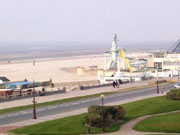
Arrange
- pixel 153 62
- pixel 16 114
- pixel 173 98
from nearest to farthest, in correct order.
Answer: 1. pixel 16 114
2. pixel 173 98
3. pixel 153 62

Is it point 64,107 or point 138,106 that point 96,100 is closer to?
point 64,107

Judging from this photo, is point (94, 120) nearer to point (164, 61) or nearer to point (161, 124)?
point (161, 124)

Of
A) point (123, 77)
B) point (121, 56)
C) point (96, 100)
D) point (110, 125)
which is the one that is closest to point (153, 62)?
point (121, 56)

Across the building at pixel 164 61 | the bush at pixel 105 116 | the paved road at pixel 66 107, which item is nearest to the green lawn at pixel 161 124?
the bush at pixel 105 116

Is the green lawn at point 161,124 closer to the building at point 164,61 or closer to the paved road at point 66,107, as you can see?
the paved road at point 66,107

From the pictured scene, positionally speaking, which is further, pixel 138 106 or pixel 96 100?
pixel 96 100

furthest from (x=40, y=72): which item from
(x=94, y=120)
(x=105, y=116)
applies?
(x=94, y=120)
